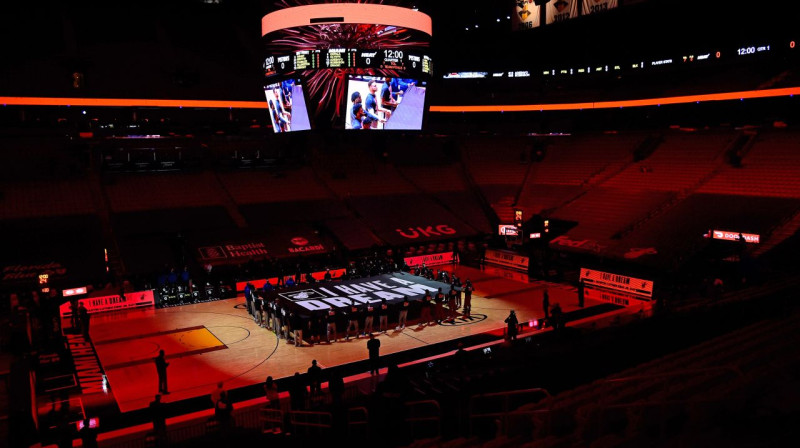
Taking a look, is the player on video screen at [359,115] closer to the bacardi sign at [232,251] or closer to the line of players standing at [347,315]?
the line of players standing at [347,315]

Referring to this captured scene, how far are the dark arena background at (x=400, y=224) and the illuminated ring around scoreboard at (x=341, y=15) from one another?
78mm

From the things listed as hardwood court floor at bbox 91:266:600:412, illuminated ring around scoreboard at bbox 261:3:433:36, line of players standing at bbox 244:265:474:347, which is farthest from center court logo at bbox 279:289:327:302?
illuminated ring around scoreboard at bbox 261:3:433:36

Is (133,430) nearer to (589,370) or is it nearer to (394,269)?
(589,370)

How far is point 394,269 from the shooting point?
28844 millimetres

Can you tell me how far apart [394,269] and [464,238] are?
7.60 meters

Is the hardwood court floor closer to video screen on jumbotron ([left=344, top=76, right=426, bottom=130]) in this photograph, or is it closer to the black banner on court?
the black banner on court

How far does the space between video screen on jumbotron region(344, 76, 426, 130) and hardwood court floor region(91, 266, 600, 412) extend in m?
7.35

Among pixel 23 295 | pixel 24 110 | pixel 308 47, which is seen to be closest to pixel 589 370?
pixel 308 47

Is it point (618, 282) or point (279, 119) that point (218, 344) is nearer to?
point (279, 119)

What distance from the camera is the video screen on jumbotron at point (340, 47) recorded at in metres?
16.2

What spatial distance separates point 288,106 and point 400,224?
1571 centimetres

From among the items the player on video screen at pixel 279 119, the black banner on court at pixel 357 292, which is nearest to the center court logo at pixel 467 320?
the black banner on court at pixel 357 292

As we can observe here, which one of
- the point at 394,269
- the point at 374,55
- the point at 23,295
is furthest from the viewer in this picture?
the point at 394,269

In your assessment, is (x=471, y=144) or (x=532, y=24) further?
(x=471, y=144)
